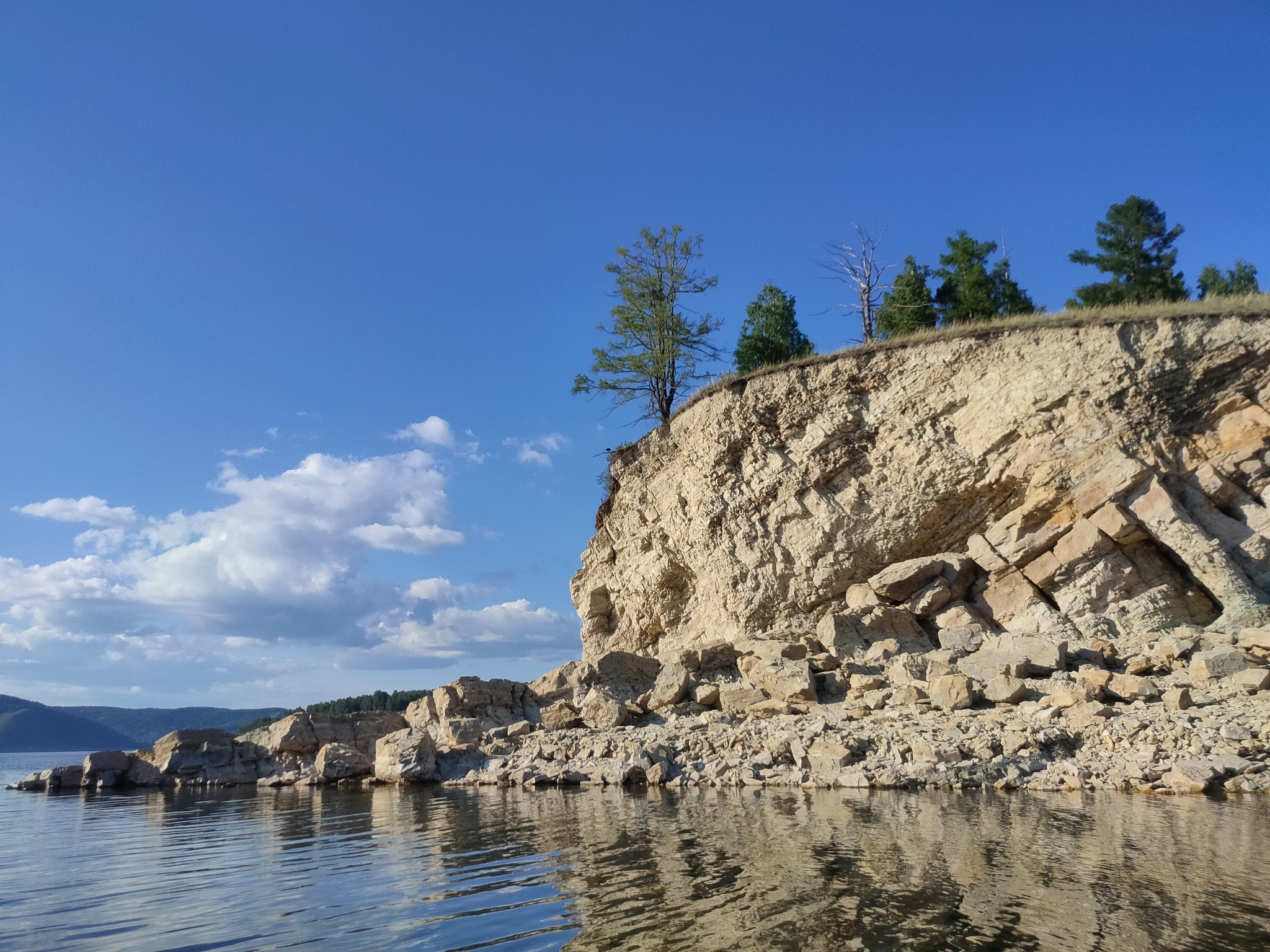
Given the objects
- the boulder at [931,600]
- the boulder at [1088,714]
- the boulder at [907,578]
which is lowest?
the boulder at [1088,714]

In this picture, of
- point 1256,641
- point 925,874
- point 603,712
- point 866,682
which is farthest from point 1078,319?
point 925,874

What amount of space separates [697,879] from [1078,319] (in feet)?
60.4

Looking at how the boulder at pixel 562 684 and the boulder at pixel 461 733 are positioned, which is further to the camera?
the boulder at pixel 562 684

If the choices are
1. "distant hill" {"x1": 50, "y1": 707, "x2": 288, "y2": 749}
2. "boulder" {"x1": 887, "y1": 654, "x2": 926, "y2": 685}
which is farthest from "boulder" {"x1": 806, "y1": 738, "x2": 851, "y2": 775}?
"distant hill" {"x1": 50, "y1": 707, "x2": 288, "y2": 749}

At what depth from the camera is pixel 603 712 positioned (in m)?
19.2

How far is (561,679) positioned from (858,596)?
8298 mm

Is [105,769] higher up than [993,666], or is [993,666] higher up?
[993,666]

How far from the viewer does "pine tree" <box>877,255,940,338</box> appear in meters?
29.7

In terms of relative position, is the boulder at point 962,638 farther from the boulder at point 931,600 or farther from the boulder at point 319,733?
the boulder at point 319,733

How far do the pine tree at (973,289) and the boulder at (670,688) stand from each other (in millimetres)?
18166

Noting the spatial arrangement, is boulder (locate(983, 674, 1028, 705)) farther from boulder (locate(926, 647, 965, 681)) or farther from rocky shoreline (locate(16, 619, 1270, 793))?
boulder (locate(926, 647, 965, 681))

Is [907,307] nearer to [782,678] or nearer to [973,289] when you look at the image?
[973,289]

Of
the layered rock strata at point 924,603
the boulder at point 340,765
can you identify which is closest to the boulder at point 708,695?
the layered rock strata at point 924,603

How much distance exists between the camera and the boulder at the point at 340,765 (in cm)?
2072
